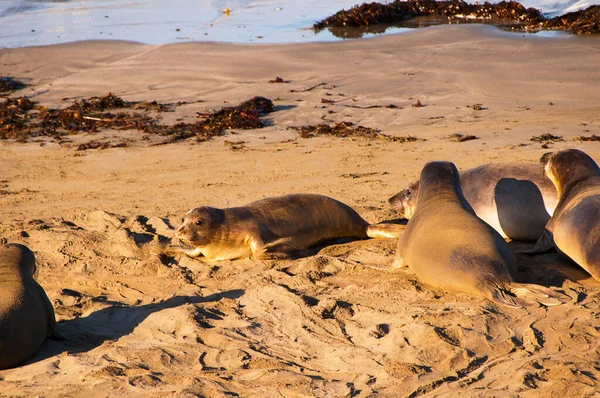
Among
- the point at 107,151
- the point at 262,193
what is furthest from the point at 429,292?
the point at 107,151

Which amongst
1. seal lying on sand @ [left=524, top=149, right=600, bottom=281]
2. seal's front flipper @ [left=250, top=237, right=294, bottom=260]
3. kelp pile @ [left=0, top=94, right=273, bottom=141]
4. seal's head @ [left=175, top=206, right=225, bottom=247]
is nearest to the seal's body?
seal lying on sand @ [left=524, top=149, right=600, bottom=281]

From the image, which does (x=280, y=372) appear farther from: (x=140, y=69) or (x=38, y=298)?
(x=140, y=69)

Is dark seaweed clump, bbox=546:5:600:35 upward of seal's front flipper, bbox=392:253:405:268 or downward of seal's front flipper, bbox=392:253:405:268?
upward

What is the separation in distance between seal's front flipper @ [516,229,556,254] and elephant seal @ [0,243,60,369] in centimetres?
350

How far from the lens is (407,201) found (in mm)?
6801

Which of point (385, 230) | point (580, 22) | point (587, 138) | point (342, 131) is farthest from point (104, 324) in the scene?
point (580, 22)

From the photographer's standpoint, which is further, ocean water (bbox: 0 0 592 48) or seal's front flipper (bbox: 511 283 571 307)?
ocean water (bbox: 0 0 592 48)

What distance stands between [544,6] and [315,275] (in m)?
16.3

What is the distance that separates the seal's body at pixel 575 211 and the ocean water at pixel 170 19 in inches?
421

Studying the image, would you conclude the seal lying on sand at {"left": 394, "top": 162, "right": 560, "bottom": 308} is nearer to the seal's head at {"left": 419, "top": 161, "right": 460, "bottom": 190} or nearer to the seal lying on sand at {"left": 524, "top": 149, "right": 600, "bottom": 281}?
the seal's head at {"left": 419, "top": 161, "right": 460, "bottom": 190}

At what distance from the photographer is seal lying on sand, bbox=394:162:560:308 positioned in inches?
184

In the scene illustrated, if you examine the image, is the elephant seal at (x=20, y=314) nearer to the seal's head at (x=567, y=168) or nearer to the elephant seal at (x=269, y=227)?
the elephant seal at (x=269, y=227)

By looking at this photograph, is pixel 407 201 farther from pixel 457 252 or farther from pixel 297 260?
pixel 457 252

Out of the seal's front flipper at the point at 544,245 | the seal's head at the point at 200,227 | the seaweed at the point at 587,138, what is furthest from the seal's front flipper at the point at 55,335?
the seaweed at the point at 587,138
